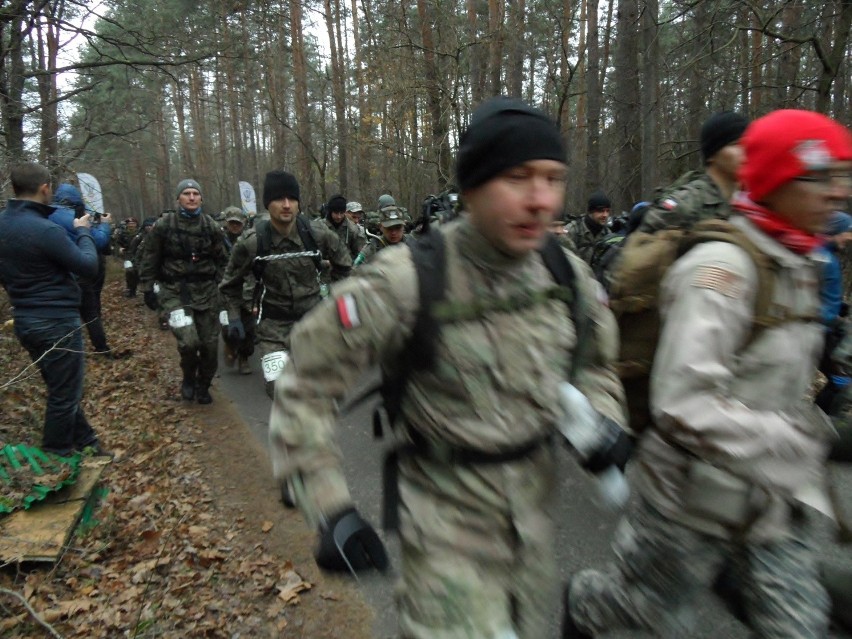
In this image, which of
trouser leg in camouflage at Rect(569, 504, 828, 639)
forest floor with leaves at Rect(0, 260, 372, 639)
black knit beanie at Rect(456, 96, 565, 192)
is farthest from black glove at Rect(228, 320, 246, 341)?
black knit beanie at Rect(456, 96, 565, 192)

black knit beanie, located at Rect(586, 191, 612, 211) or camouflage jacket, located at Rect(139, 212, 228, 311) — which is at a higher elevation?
black knit beanie, located at Rect(586, 191, 612, 211)

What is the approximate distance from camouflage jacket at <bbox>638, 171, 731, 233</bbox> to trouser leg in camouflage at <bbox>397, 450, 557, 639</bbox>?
6.91 feet

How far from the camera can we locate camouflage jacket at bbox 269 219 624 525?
1729 millimetres

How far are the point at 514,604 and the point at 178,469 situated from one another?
4.22 m

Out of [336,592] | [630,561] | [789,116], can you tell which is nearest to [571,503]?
[336,592]

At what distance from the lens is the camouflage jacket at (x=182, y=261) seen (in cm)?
709

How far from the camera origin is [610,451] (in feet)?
6.27

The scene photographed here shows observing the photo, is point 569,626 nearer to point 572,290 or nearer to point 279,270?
point 572,290

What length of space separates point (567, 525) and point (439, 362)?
2.75 m

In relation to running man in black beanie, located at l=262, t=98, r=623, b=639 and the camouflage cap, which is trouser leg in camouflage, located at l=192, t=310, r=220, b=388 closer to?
the camouflage cap

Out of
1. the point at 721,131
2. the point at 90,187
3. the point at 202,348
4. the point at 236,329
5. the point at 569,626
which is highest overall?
the point at 90,187

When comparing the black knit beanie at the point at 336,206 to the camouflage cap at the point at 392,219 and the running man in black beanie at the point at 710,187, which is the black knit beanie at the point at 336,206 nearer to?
the camouflage cap at the point at 392,219

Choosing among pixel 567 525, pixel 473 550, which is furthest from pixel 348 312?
pixel 567 525

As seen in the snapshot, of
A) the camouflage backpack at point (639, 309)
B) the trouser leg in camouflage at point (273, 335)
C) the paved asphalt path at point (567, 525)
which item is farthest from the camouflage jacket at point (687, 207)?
the trouser leg in camouflage at point (273, 335)
